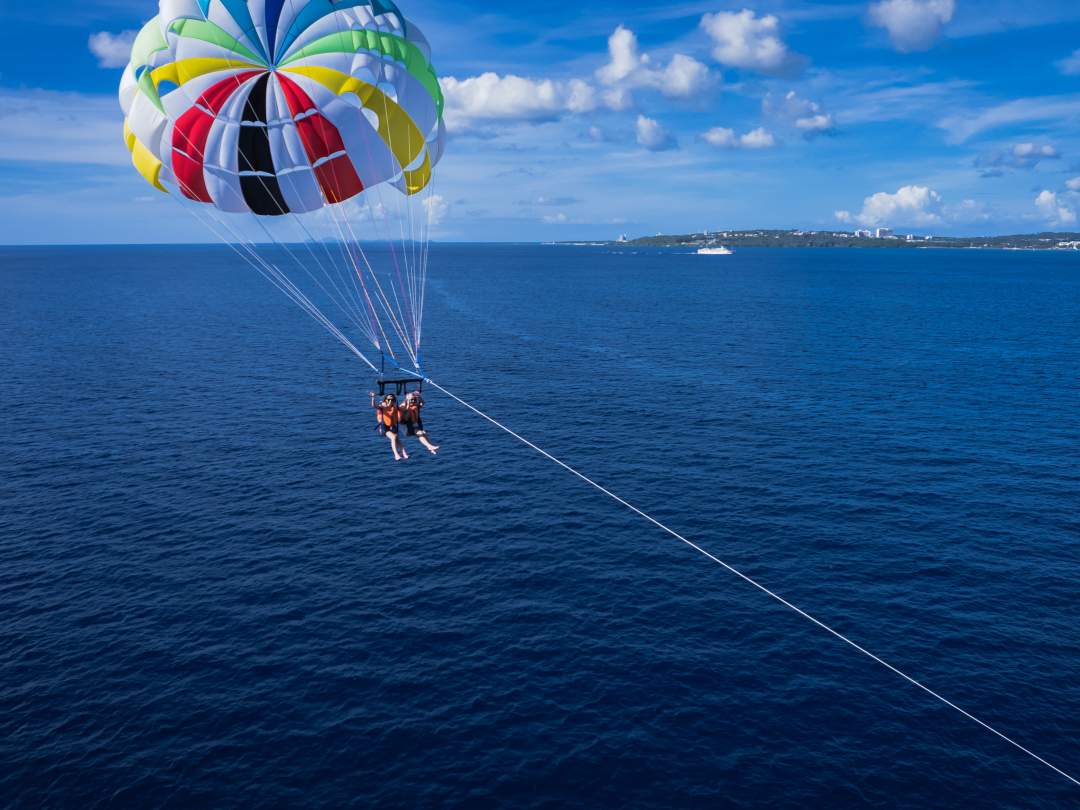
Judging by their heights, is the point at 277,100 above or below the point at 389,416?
above

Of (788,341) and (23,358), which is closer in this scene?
(23,358)

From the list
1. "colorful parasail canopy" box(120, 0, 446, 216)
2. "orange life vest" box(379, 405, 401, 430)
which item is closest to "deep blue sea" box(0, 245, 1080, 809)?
"orange life vest" box(379, 405, 401, 430)

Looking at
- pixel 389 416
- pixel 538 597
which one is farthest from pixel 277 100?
pixel 538 597

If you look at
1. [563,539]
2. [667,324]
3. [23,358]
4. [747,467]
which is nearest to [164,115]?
[563,539]

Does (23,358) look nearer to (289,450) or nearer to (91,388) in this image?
(91,388)

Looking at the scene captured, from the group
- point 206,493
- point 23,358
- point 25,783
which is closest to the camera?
Result: point 25,783

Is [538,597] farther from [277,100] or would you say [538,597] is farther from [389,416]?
[277,100]
